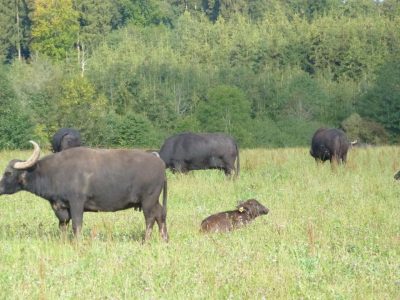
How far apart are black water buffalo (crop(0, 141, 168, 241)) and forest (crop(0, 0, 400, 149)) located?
4066 cm

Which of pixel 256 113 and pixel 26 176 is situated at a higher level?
pixel 26 176

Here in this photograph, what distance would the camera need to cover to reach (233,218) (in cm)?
1202

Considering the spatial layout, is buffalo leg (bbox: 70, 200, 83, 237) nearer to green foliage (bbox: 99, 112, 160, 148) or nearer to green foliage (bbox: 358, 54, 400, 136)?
green foliage (bbox: 99, 112, 160, 148)

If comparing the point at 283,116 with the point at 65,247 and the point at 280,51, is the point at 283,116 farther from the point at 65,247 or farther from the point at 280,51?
the point at 65,247

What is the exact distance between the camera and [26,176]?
11.4 metres

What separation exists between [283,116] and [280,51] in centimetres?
2156

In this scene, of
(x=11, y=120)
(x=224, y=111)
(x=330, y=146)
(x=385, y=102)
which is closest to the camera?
(x=330, y=146)

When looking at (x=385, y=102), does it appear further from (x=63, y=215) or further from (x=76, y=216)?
(x=76, y=216)

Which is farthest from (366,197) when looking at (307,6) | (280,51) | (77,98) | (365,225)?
(307,6)

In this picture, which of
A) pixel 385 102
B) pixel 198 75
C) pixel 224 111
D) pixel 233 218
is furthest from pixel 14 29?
pixel 233 218

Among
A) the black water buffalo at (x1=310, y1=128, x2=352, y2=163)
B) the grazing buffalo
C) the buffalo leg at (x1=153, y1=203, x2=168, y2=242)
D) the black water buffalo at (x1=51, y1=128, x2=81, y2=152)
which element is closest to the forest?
the black water buffalo at (x1=51, y1=128, x2=81, y2=152)

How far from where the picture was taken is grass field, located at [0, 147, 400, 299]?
771cm

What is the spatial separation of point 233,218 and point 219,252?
262cm

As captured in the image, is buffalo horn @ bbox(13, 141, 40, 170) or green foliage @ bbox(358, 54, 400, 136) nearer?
buffalo horn @ bbox(13, 141, 40, 170)
